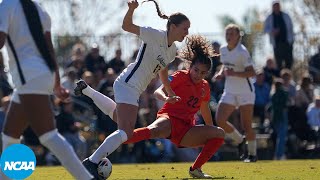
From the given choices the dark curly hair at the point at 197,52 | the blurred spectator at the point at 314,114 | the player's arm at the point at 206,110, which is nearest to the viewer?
the dark curly hair at the point at 197,52

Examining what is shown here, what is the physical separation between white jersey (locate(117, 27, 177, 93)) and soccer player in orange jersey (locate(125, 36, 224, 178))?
270 mm

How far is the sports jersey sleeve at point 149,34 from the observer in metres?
12.4

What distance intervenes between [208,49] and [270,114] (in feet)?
34.0

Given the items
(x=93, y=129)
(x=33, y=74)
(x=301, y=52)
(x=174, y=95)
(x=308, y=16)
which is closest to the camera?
(x=33, y=74)

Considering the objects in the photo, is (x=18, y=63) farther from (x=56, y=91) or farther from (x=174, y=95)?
(x=174, y=95)

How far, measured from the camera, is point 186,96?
13008mm

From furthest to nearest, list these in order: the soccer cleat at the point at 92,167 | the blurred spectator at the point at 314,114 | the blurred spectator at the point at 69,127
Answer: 1. the blurred spectator at the point at 314,114
2. the blurred spectator at the point at 69,127
3. the soccer cleat at the point at 92,167

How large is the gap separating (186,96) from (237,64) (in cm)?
507

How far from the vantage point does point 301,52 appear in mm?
26062

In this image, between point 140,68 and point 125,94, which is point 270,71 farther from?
point 125,94

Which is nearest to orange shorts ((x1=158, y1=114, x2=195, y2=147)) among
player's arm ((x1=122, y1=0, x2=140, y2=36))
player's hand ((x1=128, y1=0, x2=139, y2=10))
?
player's arm ((x1=122, y1=0, x2=140, y2=36))

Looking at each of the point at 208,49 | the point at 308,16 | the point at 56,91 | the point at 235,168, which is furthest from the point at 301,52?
the point at 308,16

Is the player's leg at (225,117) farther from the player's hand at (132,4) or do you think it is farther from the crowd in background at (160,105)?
the player's hand at (132,4)

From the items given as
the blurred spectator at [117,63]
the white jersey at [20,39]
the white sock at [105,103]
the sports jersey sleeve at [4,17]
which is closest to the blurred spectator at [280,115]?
the blurred spectator at [117,63]
